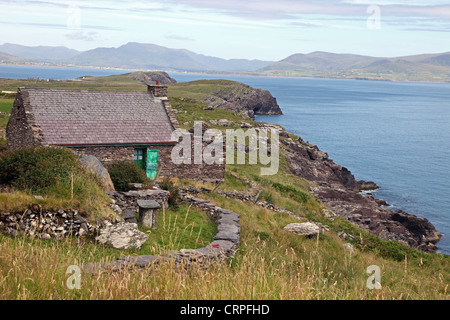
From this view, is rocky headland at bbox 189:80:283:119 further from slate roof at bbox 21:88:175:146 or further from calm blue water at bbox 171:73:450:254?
slate roof at bbox 21:88:175:146

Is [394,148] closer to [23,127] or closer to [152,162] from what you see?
[152,162]

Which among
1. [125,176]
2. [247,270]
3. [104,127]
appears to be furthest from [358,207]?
[247,270]

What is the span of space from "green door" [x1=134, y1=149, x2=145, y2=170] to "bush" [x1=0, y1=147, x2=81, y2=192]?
9.24m

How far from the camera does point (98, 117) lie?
27.2 metres

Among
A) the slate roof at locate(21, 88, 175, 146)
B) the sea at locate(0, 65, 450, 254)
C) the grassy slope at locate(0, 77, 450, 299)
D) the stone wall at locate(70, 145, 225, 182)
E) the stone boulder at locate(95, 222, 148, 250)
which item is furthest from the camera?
the sea at locate(0, 65, 450, 254)

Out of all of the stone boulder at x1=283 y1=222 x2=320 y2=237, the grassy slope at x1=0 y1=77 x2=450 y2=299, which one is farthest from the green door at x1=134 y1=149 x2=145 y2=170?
the stone boulder at x1=283 y1=222 x2=320 y2=237

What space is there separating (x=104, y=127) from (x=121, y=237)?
578 inches

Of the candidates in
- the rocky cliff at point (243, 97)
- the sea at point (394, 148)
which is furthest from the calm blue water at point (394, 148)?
the rocky cliff at point (243, 97)

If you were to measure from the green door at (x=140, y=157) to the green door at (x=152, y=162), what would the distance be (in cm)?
37

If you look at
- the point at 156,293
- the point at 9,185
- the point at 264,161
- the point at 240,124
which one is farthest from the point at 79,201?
the point at 240,124

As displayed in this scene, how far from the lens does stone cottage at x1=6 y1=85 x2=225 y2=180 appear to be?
82.5 feet

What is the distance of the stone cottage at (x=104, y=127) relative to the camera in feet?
82.5
